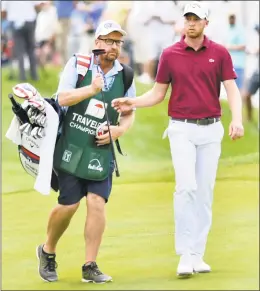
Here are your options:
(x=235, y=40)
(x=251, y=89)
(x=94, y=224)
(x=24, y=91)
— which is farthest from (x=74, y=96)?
(x=251, y=89)

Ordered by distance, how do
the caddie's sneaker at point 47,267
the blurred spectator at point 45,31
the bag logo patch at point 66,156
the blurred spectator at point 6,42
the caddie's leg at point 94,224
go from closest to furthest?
the bag logo patch at point 66,156 < the caddie's leg at point 94,224 < the caddie's sneaker at point 47,267 < the blurred spectator at point 45,31 < the blurred spectator at point 6,42

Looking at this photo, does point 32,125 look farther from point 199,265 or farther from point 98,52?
point 199,265

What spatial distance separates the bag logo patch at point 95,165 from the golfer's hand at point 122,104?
33 centimetres

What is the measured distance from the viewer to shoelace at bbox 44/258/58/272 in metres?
6.33

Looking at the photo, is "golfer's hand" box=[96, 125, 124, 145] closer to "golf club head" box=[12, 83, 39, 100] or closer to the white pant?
the white pant

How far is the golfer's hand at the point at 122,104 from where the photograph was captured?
5.59 meters

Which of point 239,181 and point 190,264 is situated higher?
point 190,264

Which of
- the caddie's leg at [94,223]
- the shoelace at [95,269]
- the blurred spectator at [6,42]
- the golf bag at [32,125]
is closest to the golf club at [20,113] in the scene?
the golf bag at [32,125]

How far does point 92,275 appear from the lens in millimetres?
6086

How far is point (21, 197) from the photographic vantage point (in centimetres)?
1063

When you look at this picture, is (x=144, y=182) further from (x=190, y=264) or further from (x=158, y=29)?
(x=190, y=264)

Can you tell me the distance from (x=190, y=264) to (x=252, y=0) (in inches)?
392

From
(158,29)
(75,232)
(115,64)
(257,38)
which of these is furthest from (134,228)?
(257,38)

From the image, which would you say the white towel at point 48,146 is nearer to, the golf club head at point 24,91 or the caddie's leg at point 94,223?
the golf club head at point 24,91
